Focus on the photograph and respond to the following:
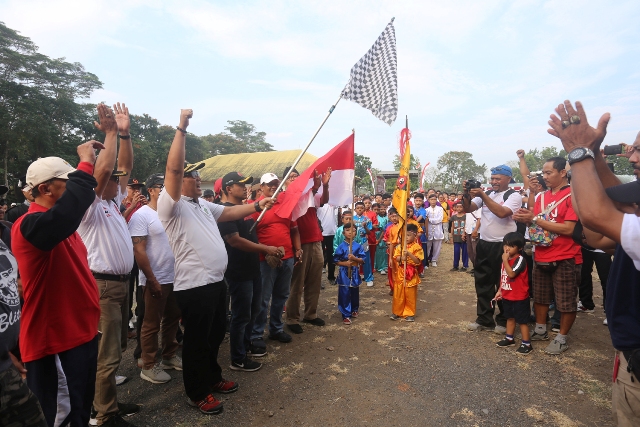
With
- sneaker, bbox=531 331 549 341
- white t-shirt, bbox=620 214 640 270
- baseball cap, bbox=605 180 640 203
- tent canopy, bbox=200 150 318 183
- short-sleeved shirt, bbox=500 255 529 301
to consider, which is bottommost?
sneaker, bbox=531 331 549 341

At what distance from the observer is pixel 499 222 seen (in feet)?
16.9

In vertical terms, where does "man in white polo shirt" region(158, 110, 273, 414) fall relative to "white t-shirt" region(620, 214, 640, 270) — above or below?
below

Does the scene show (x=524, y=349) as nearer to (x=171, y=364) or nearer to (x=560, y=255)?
(x=560, y=255)

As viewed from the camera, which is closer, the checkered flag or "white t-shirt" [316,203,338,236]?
the checkered flag

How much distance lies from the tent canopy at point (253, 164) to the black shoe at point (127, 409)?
3006cm

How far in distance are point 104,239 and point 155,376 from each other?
A: 1709 mm

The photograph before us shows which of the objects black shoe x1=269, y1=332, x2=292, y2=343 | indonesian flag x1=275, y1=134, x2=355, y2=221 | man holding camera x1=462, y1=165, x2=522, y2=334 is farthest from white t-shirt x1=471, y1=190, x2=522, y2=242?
black shoe x1=269, y1=332, x2=292, y2=343

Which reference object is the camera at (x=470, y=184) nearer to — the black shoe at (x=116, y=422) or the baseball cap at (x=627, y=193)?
the baseball cap at (x=627, y=193)

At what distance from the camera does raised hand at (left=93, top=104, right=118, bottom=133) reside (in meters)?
2.70

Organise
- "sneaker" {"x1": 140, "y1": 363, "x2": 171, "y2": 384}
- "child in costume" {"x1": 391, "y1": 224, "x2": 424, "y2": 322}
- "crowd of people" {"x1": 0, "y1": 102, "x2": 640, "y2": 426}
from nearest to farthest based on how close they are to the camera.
→ "crowd of people" {"x1": 0, "y1": 102, "x2": 640, "y2": 426}, "sneaker" {"x1": 140, "y1": 363, "x2": 171, "y2": 384}, "child in costume" {"x1": 391, "y1": 224, "x2": 424, "y2": 322}

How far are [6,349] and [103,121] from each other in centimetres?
172

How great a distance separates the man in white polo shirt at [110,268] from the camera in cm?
298

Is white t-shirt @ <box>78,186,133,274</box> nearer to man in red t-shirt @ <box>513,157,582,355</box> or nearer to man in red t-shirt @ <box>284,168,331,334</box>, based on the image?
man in red t-shirt @ <box>284,168,331,334</box>

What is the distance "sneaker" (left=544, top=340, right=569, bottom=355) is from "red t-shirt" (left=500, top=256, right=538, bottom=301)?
625mm
